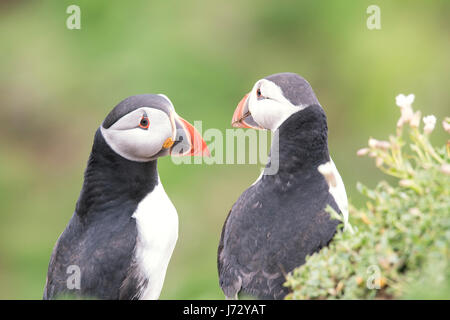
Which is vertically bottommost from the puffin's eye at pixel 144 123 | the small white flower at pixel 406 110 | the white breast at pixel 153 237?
the white breast at pixel 153 237

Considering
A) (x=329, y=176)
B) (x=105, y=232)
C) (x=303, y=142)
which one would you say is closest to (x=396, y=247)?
(x=329, y=176)

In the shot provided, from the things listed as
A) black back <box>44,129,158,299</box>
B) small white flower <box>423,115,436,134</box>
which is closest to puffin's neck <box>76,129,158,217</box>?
black back <box>44,129,158,299</box>

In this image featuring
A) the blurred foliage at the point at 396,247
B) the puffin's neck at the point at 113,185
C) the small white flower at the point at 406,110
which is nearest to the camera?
the blurred foliage at the point at 396,247

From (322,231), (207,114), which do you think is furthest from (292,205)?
(207,114)

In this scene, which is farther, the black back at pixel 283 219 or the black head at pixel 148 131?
the black head at pixel 148 131

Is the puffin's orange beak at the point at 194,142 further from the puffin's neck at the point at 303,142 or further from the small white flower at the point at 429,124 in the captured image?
the small white flower at the point at 429,124

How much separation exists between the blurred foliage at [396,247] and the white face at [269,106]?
3.81 ft

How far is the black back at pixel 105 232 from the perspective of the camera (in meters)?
3.99

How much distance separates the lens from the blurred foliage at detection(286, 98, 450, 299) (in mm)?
Answer: 2531

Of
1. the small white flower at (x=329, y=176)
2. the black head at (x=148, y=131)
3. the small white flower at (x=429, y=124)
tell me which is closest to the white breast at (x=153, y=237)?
the black head at (x=148, y=131)

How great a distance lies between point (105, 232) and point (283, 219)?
919mm

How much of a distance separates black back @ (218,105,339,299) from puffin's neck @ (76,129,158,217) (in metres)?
0.51

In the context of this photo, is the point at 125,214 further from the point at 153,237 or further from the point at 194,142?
the point at 194,142

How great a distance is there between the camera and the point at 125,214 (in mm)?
4125
